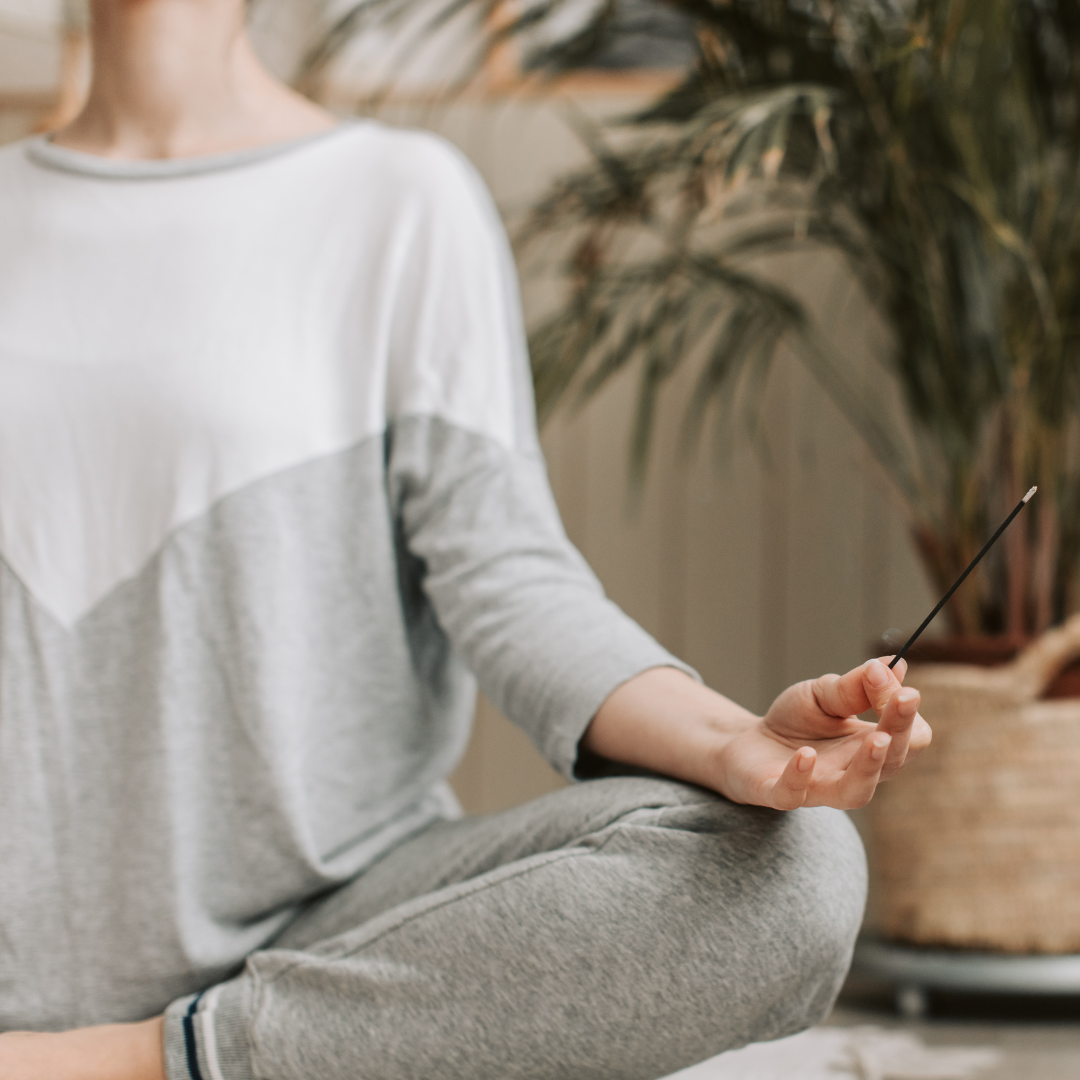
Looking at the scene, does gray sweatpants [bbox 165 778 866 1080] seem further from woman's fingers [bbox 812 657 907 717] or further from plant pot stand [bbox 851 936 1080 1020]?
plant pot stand [bbox 851 936 1080 1020]

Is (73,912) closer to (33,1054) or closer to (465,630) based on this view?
(33,1054)

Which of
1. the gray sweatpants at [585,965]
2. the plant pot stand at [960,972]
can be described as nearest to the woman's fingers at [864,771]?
the gray sweatpants at [585,965]

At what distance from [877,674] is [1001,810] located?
811 millimetres

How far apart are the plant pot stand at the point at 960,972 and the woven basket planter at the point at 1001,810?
0.05 ft

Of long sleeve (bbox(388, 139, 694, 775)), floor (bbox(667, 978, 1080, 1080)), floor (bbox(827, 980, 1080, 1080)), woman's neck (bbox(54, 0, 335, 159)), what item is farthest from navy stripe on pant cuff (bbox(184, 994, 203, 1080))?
floor (bbox(827, 980, 1080, 1080))

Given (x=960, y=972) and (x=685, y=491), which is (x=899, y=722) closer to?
(x=960, y=972)

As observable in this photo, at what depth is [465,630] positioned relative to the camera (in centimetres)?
73

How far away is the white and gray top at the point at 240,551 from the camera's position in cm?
72

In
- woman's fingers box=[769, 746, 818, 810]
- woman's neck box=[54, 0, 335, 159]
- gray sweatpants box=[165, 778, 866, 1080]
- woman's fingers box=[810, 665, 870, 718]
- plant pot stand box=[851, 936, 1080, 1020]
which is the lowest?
plant pot stand box=[851, 936, 1080, 1020]

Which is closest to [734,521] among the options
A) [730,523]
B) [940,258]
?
[730,523]

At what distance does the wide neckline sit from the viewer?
82 centimetres

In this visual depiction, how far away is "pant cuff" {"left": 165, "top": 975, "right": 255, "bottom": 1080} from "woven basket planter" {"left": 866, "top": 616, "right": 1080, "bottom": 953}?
0.82 meters

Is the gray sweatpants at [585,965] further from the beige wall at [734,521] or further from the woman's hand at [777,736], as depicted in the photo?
the beige wall at [734,521]

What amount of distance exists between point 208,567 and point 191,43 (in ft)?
1.29
